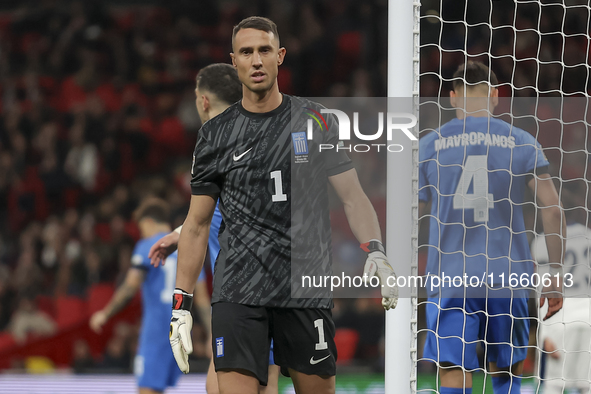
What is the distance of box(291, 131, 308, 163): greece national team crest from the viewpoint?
311 centimetres

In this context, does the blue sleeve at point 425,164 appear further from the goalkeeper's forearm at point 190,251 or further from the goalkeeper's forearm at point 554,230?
the goalkeeper's forearm at point 190,251

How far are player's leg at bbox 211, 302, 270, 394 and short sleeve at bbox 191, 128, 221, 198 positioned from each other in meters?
0.49

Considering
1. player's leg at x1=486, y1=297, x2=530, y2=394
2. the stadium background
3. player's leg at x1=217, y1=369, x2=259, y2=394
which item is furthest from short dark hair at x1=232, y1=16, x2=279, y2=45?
the stadium background

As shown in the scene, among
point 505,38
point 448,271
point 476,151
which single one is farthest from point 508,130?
point 505,38

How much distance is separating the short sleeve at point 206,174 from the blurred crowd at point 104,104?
18.7 ft

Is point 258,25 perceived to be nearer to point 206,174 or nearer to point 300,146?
point 300,146

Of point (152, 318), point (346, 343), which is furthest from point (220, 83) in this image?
point (346, 343)

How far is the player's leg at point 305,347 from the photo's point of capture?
3035mm

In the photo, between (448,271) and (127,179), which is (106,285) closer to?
(127,179)

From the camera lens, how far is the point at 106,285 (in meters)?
8.92

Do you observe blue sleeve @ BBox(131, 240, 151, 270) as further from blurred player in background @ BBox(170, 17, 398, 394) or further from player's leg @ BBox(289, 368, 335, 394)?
player's leg @ BBox(289, 368, 335, 394)

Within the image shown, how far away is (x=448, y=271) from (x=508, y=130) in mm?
846

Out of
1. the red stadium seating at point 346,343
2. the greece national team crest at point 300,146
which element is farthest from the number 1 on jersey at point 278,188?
the red stadium seating at point 346,343

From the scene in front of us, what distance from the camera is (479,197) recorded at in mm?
4070
